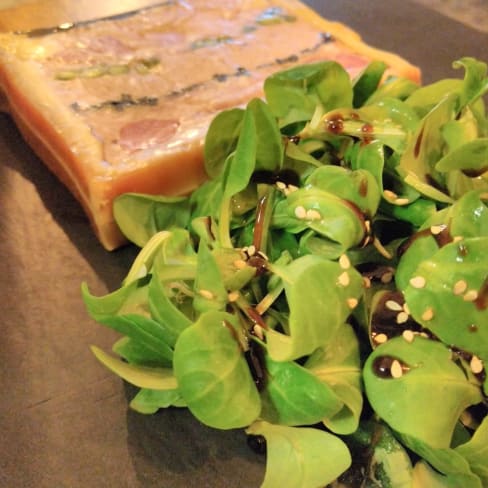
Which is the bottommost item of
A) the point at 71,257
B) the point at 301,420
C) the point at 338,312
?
the point at 71,257

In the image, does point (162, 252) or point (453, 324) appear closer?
point (453, 324)

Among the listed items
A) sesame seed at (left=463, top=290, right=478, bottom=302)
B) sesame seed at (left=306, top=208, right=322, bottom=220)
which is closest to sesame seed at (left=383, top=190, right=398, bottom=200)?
sesame seed at (left=306, top=208, right=322, bottom=220)

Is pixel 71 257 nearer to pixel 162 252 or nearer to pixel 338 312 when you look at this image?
pixel 162 252

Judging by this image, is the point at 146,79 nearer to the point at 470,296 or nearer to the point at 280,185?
the point at 280,185

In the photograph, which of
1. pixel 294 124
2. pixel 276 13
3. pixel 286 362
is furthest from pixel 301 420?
pixel 276 13

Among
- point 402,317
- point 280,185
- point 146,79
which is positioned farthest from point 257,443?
point 146,79

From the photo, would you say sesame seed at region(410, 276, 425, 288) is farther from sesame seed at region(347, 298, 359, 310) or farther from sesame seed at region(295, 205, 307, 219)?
sesame seed at region(295, 205, 307, 219)

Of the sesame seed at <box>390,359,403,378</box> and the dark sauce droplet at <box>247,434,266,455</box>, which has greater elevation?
the sesame seed at <box>390,359,403,378</box>
